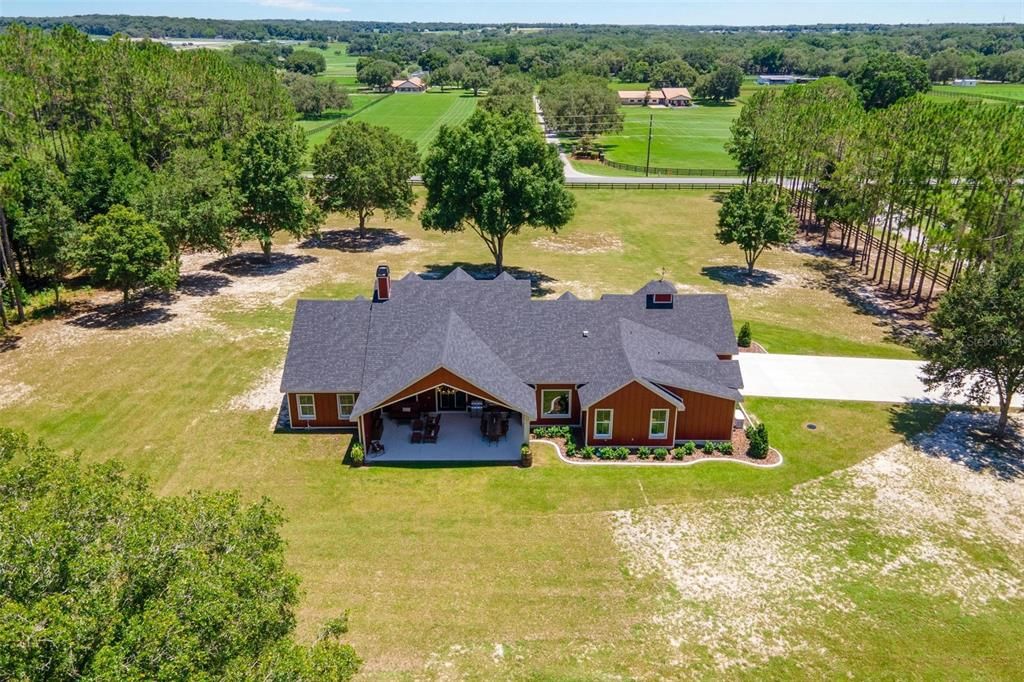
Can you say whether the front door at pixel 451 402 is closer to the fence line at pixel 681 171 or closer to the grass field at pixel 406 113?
the fence line at pixel 681 171

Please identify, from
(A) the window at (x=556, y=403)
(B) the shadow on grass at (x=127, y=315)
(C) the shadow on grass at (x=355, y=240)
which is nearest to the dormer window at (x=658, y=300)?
(A) the window at (x=556, y=403)

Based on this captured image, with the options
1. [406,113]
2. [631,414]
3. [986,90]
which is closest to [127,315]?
[631,414]

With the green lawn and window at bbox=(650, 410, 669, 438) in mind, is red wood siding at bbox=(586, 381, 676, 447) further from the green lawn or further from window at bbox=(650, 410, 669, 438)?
the green lawn

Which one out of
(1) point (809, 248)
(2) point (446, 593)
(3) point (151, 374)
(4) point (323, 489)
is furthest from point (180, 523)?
(1) point (809, 248)

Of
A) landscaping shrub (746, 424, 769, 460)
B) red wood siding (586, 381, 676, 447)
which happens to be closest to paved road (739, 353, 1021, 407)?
landscaping shrub (746, 424, 769, 460)

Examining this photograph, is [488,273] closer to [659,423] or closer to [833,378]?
[659,423]
